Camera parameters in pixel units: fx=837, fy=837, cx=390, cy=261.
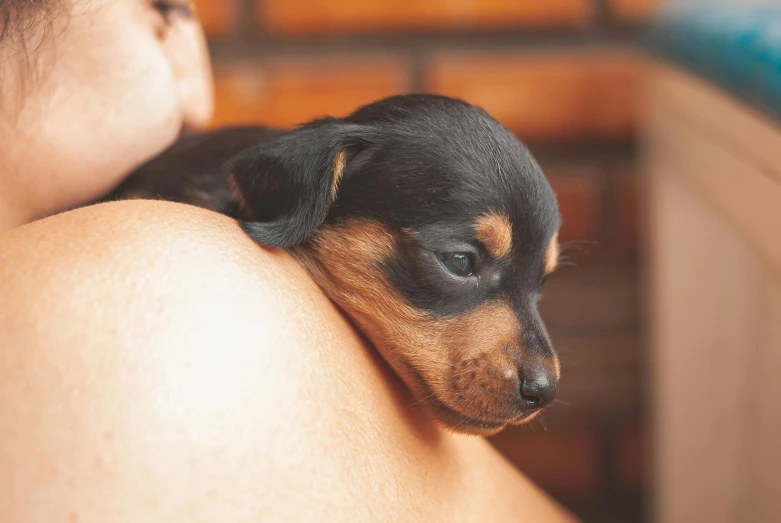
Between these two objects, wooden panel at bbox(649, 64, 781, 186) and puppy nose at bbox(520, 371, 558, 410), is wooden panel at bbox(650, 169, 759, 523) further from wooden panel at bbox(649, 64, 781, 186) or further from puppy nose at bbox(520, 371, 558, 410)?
puppy nose at bbox(520, 371, 558, 410)

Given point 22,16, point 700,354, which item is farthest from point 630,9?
point 22,16

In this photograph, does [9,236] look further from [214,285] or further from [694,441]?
[694,441]

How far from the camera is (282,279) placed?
2.60 feet

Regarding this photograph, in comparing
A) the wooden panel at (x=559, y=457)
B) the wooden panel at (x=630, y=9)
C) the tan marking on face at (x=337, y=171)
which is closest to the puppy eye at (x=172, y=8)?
the tan marking on face at (x=337, y=171)

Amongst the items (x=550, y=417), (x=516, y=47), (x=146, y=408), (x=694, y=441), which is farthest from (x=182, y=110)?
(x=550, y=417)

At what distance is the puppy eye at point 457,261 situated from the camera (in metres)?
0.93

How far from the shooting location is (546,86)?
2.33 meters

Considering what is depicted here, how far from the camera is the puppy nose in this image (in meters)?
0.89

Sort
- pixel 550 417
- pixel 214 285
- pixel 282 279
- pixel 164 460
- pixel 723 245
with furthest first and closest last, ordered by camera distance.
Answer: pixel 550 417, pixel 723 245, pixel 282 279, pixel 214 285, pixel 164 460

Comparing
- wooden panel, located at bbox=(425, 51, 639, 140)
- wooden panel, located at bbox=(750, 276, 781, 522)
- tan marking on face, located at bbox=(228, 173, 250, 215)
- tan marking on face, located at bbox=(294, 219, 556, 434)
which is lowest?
wooden panel, located at bbox=(750, 276, 781, 522)

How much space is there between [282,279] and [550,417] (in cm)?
187

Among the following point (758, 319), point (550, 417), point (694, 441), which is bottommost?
point (550, 417)

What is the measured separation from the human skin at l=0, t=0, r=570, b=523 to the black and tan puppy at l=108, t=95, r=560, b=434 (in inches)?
2.1

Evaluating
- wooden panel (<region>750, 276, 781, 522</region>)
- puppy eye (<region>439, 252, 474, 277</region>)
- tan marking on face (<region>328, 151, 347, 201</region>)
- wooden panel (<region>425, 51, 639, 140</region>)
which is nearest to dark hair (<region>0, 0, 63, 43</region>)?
tan marking on face (<region>328, 151, 347, 201</region>)
